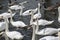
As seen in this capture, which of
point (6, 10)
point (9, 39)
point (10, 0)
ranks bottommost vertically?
point (9, 39)

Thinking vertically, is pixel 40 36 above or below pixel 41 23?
below

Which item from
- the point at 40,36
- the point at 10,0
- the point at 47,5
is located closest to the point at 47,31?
the point at 40,36

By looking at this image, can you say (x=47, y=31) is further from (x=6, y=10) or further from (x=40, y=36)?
(x=6, y=10)

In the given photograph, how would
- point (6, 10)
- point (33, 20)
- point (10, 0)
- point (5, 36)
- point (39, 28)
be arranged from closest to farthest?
point (5, 36), point (39, 28), point (33, 20), point (6, 10), point (10, 0)

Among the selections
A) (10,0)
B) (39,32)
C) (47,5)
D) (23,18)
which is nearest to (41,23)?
(39,32)

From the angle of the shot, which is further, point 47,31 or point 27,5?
point 27,5

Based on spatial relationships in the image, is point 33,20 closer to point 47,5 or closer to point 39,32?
point 39,32

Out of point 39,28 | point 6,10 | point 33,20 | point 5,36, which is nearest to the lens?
point 5,36

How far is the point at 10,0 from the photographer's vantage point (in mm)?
4469

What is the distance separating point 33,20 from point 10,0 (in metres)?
1.34

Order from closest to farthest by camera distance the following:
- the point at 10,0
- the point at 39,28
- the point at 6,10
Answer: the point at 39,28 < the point at 6,10 < the point at 10,0

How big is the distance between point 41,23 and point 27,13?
53 cm

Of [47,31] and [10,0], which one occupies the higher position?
[10,0]

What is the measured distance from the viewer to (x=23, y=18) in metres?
3.46
